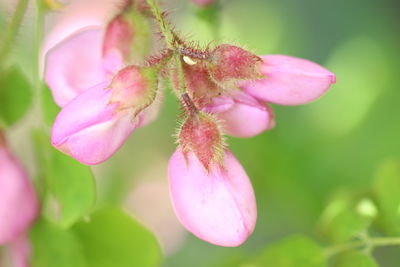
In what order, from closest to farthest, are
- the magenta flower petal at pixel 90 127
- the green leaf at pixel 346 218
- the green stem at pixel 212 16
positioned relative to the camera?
the magenta flower petal at pixel 90 127
the green leaf at pixel 346 218
the green stem at pixel 212 16

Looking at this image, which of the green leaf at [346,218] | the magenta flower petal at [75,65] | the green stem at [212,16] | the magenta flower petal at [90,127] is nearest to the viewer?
the magenta flower petal at [90,127]

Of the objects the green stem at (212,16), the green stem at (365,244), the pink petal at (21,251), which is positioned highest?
the green stem at (212,16)

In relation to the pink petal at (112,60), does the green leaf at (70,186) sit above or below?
below

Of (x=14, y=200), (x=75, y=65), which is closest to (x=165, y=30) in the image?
(x=75, y=65)

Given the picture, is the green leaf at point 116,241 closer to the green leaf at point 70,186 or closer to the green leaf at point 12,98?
the green leaf at point 70,186

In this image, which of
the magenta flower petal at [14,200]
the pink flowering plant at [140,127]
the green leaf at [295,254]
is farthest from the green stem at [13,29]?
the green leaf at [295,254]

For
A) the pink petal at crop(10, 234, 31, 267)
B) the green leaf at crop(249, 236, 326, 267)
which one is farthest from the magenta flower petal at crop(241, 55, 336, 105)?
the pink petal at crop(10, 234, 31, 267)

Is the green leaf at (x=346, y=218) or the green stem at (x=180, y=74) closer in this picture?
the green stem at (x=180, y=74)
